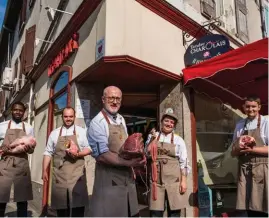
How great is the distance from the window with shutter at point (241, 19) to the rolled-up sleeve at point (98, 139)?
664 centimetres

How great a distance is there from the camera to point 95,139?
2.83m

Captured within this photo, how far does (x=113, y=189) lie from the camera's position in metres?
2.84

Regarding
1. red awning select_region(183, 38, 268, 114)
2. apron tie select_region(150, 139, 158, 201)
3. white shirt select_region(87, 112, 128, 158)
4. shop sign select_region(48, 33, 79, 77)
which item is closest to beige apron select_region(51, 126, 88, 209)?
apron tie select_region(150, 139, 158, 201)

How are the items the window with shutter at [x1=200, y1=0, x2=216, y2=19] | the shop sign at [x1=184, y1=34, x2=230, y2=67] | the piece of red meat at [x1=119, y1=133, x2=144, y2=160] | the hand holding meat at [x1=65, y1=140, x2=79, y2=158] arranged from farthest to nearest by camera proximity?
1. the window with shutter at [x1=200, y1=0, x2=216, y2=19]
2. the shop sign at [x1=184, y1=34, x2=230, y2=67]
3. the hand holding meat at [x1=65, y1=140, x2=79, y2=158]
4. the piece of red meat at [x1=119, y1=133, x2=144, y2=160]

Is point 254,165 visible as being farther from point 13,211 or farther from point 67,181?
point 13,211

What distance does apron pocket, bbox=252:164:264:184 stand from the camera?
3637 millimetres

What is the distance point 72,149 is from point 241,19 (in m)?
6.78

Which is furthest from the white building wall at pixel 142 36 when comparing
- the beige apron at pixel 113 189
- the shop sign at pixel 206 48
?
the beige apron at pixel 113 189

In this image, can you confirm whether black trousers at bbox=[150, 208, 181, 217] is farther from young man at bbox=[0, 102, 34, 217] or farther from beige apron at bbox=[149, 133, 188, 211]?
young man at bbox=[0, 102, 34, 217]

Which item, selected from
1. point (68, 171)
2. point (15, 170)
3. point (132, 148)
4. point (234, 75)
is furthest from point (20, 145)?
point (234, 75)

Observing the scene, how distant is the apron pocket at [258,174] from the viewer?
364cm

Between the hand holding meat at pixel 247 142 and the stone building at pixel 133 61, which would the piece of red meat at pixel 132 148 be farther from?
the stone building at pixel 133 61

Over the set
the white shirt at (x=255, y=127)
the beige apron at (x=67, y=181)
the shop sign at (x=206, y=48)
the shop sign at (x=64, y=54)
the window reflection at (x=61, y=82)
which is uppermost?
the shop sign at (x=64, y=54)

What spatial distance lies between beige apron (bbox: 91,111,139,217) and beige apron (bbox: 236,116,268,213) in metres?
1.61
